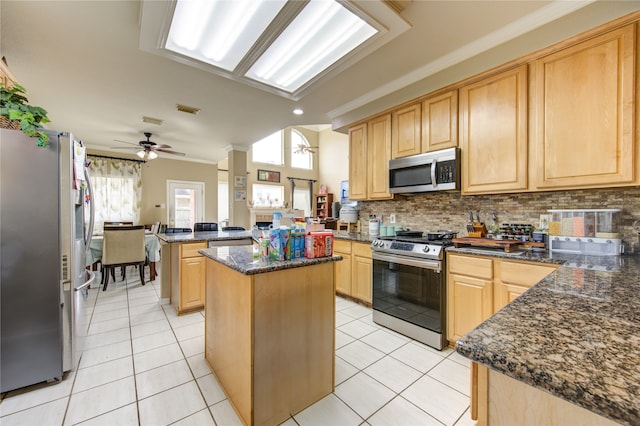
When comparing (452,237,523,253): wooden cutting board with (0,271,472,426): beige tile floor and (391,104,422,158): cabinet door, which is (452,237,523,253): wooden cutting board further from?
(391,104,422,158): cabinet door

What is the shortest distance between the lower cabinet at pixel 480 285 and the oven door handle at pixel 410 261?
0.39 ft

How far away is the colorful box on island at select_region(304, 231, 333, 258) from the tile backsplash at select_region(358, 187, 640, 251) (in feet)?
6.00

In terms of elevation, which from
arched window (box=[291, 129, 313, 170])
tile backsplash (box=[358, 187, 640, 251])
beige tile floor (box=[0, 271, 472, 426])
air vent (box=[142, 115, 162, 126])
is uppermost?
arched window (box=[291, 129, 313, 170])

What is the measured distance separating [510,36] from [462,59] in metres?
0.37

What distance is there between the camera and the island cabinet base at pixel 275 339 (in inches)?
54.1

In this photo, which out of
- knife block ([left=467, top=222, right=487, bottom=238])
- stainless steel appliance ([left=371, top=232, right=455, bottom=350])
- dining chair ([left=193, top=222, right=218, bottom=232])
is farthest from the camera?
dining chair ([left=193, top=222, right=218, bottom=232])

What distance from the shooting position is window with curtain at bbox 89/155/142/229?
230 inches

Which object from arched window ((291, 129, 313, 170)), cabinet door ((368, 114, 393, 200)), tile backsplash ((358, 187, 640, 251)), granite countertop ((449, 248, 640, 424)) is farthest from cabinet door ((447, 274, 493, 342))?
arched window ((291, 129, 313, 170))

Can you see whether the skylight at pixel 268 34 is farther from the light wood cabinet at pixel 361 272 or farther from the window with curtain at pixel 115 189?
the window with curtain at pixel 115 189

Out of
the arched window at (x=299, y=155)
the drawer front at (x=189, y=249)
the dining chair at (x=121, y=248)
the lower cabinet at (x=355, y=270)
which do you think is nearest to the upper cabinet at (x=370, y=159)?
the lower cabinet at (x=355, y=270)

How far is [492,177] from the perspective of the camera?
7.61ft

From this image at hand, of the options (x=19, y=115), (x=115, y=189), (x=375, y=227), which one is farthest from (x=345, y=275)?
(x=115, y=189)

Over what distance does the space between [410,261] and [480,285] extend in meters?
0.58

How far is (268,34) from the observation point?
1.86 metres
